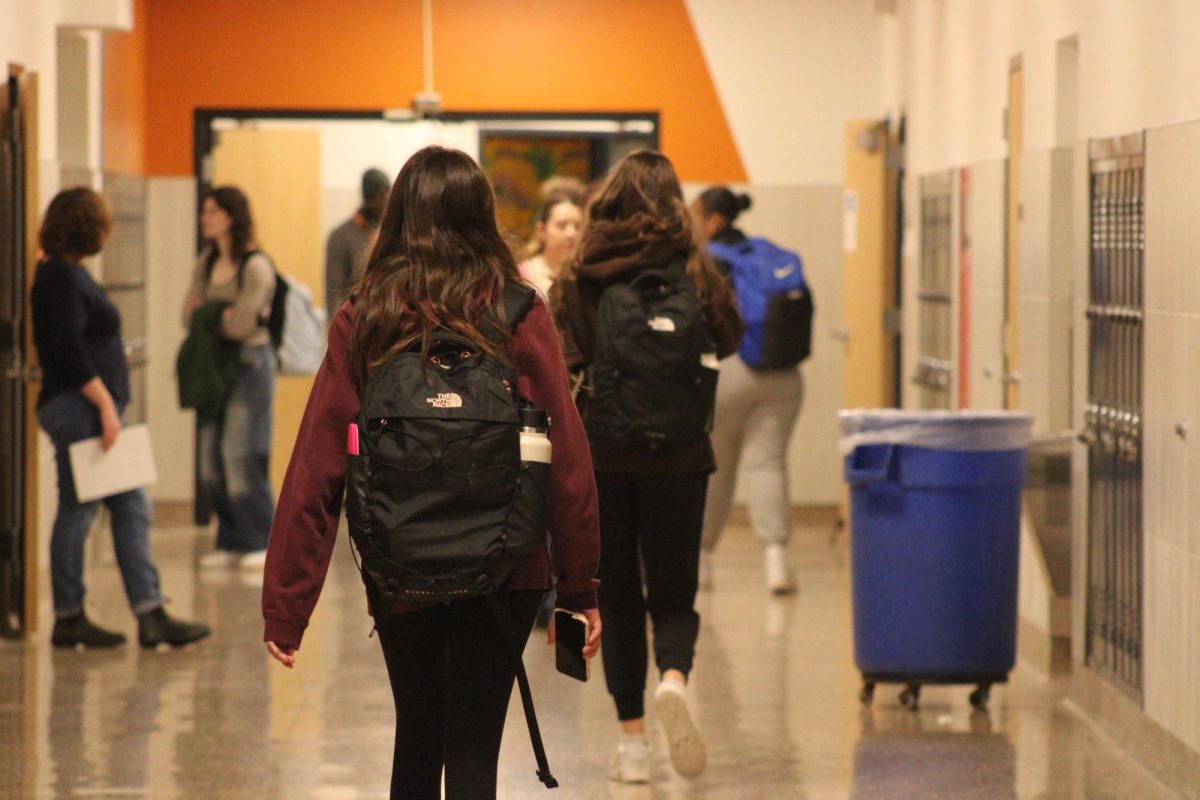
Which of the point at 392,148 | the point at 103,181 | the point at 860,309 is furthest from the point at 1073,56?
the point at 392,148

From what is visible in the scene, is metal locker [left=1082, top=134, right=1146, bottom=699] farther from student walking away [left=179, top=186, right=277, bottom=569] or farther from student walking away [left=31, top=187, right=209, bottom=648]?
student walking away [left=179, top=186, right=277, bottom=569]

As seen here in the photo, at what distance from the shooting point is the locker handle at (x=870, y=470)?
5516 mm

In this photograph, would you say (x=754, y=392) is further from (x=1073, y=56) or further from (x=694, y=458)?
(x=694, y=458)

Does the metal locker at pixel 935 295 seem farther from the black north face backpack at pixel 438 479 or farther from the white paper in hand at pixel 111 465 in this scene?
the black north face backpack at pixel 438 479

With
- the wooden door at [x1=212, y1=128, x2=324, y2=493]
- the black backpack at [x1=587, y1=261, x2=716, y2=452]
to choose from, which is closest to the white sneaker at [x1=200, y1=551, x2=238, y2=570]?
the wooden door at [x1=212, y1=128, x2=324, y2=493]

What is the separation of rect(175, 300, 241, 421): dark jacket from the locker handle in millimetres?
3651

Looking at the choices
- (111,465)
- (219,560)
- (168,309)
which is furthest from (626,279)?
(168,309)

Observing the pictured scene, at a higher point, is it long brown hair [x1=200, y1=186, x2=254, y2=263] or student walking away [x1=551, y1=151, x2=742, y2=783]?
long brown hair [x1=200, y1=186, x2=254, y2=263]

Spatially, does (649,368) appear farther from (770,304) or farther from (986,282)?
(770,304)

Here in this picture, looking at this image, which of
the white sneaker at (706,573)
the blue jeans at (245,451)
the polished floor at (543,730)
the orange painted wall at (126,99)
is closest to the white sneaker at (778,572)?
the white sneaker at (706,573)

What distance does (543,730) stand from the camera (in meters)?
5.50

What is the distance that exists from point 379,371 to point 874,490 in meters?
2.84

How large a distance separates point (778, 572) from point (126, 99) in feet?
14.5

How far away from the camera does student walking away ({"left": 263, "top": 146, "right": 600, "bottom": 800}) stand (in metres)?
2.95
